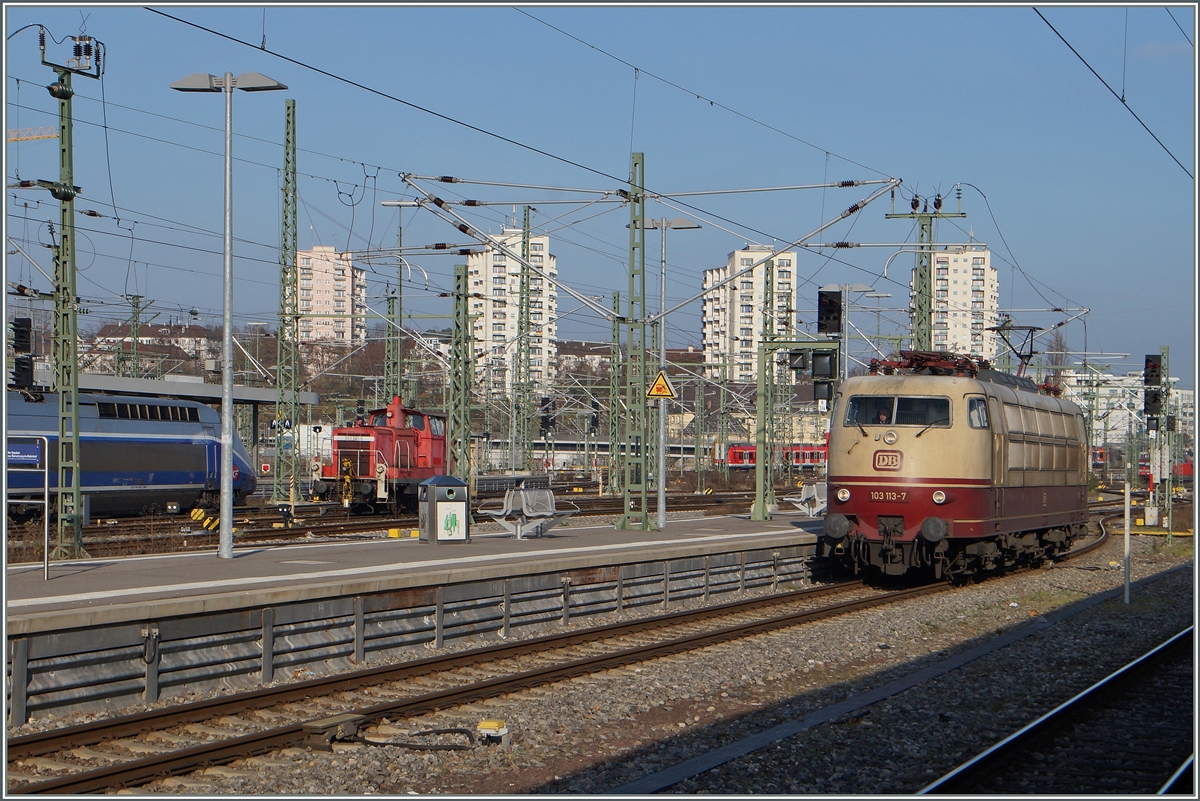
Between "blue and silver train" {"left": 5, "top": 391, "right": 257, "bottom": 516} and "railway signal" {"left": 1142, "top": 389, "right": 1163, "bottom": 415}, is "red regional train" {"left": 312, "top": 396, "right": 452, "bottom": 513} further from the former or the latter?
"railway signal" {"left": 1142, "top": 389, "right": 1163, "bottom": 415}

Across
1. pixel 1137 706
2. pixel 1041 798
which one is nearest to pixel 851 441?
pixel 1137 706

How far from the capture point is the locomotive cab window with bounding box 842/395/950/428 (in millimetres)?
19875

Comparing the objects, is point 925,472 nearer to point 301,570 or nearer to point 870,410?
point 870,410

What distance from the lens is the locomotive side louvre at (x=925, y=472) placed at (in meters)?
19.8

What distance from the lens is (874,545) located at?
20.6 meters

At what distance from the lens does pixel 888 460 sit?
796 inches

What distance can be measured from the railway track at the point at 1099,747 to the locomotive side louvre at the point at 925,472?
7104mm

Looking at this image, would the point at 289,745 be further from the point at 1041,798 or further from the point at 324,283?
the point at 324,283

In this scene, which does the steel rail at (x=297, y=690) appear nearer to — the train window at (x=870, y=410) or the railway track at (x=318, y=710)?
the railway track at (x=318, y=710)

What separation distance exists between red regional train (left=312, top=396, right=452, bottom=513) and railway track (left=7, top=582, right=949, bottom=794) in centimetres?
1933

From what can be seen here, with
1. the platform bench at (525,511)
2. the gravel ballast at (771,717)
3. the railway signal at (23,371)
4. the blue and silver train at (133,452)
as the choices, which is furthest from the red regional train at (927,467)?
the blue and silver train at (133,452)

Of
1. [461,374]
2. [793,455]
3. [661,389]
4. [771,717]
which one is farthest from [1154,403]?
[793,455]

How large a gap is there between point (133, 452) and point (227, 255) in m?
14.8

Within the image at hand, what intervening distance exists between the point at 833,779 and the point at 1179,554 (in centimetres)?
2516
